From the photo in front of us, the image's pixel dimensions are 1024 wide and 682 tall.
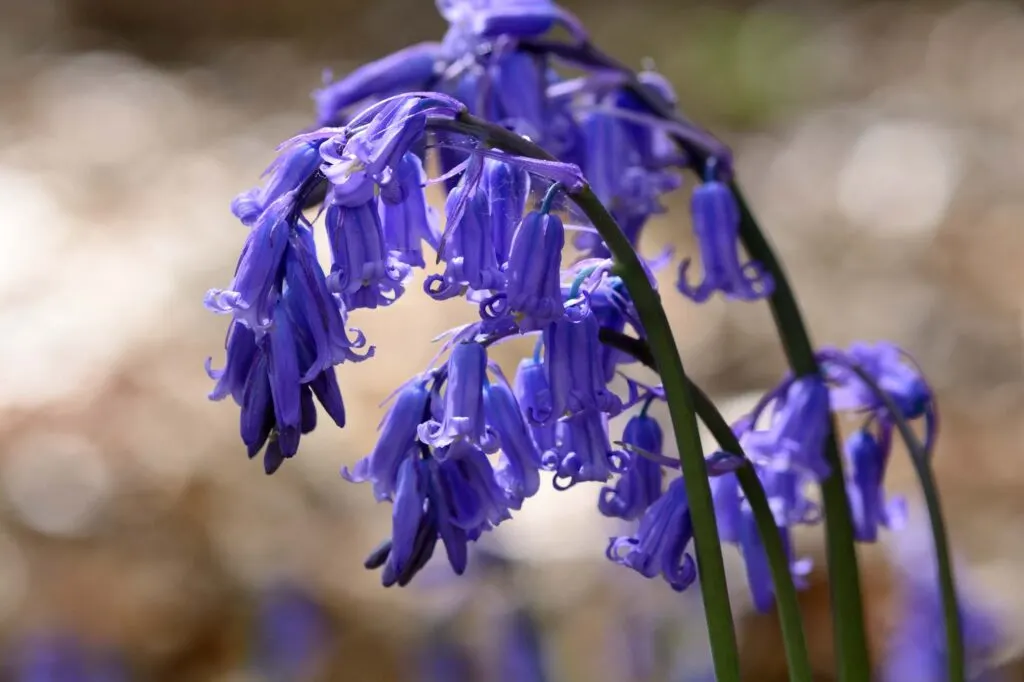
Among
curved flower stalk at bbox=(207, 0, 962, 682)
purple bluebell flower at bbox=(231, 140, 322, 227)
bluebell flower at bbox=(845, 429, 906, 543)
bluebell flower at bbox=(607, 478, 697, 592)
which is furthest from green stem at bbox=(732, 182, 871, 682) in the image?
purple bluebell flower at bbox=(231, 140, 322, 227)

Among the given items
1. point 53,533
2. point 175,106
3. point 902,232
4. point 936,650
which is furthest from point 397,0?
point 936,650

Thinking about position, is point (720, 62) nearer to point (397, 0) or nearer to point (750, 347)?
point (397, 0)

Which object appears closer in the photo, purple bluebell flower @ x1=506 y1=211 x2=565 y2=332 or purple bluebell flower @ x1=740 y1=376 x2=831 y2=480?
purple bluebell flower @ x1=506 y1=211 x2=565 y2=332

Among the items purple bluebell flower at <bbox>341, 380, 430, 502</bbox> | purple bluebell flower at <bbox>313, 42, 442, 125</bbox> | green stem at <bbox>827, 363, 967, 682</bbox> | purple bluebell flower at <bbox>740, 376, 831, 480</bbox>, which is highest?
purple bluebell flower at <bbox>313, 42, 442, 125</bbox>

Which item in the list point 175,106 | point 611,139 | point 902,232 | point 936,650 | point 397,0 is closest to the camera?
point 611,139

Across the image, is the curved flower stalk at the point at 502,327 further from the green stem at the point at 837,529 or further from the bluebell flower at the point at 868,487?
the bluebell flower at the point at 868,487

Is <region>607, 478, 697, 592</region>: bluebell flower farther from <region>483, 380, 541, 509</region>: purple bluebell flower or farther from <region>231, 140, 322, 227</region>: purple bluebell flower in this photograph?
<region>231, 140, 322, 227</region>: purple bluebell flower
